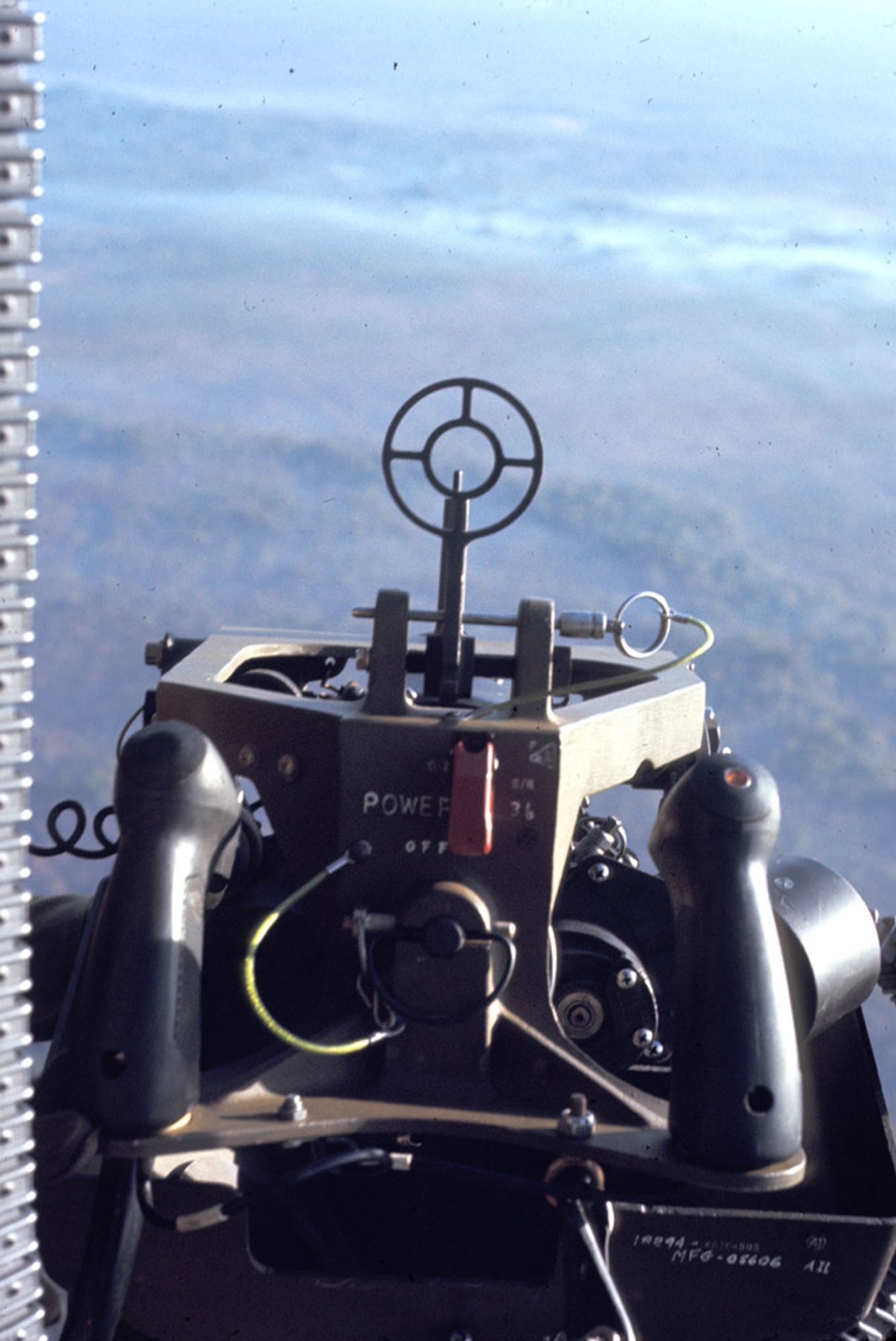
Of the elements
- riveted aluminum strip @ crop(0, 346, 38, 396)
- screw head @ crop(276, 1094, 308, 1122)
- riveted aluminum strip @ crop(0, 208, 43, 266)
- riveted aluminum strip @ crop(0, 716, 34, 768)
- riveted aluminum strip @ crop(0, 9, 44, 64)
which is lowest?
screw head @ crop(276, 1094, 308, 1122)

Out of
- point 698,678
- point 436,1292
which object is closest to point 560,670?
point 698,678

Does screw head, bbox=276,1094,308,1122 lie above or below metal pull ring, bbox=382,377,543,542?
below

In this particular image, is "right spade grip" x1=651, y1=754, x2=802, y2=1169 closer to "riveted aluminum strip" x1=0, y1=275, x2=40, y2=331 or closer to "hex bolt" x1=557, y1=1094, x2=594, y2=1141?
"hex bolt" x1=557, y1=1094, x2=594, y2=1141

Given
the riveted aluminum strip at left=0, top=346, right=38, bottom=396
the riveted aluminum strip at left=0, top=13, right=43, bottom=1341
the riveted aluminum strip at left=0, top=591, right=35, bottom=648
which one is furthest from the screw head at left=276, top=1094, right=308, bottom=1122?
the riveted aluminum strip at left=0, top=346, right=38, bottom=396

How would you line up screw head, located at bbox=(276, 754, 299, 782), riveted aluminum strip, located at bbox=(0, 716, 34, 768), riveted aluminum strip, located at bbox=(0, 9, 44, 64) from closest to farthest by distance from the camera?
riveted aluminum strip, located at bbox=(0, 9, 44, 64) → riveted aluminum strip, located at bbox=(0, 716, 34, 768) → screw head, located at bbox=(276, 754, 299, 782)

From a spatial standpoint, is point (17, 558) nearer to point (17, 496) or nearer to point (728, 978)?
point (17, 496)

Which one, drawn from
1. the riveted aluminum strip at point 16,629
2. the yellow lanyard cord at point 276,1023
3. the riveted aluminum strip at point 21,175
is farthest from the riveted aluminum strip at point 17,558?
the yellow lanyard cord at point 276,1023

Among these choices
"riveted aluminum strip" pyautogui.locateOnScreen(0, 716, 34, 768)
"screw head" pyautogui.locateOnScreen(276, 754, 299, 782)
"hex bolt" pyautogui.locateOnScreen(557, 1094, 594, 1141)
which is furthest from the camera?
"screw head" pyautogui.locateOnScreen(276, 754, 299, 782)
